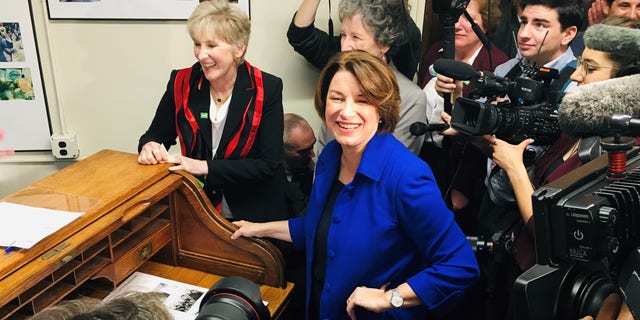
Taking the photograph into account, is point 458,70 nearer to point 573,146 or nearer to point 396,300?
point 573,146

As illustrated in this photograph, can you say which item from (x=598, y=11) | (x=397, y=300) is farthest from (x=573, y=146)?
(x=598, y=11)

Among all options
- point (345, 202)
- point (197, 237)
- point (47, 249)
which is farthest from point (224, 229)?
point (47, 249)

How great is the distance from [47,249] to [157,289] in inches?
17.8

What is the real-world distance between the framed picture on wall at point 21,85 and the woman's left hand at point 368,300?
240cm

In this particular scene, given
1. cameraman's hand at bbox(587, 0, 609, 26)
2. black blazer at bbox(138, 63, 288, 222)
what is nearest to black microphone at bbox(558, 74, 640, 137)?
black blazer at bbox(138, 63, 288, 222)

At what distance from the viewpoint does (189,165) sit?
187cm

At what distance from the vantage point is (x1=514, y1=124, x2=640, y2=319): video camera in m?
0.94

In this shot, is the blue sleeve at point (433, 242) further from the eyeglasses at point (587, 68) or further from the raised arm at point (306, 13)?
the raised arm at point (306, 13)

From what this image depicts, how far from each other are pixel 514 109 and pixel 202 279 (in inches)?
43.1

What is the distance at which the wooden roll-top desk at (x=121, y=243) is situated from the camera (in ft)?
4.50

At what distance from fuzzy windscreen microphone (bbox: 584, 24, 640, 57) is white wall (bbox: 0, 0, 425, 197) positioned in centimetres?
145

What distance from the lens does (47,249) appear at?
1.37 m

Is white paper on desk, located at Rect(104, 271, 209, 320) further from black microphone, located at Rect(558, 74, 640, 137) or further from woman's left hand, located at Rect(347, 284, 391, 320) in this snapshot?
black microphone, located at Rect(558, 74, 640, 137)

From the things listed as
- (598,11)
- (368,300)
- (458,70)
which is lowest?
(368,300)
